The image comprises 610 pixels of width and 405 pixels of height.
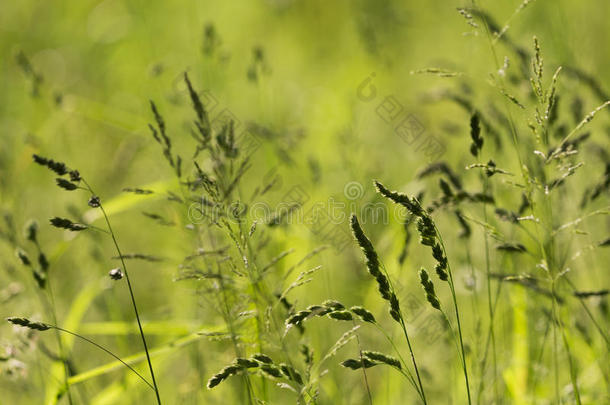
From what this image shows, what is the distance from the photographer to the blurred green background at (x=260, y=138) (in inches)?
93.0

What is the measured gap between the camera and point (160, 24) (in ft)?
20.2

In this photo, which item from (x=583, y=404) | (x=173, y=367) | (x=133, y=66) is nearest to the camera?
(x=583, y=404)

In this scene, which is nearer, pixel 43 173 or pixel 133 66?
pixel 43 173

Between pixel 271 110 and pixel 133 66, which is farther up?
pixel 133 66

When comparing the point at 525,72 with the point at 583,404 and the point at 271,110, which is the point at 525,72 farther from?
the point at 271,110

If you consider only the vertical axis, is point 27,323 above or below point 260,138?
below

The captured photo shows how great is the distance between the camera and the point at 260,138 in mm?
3268

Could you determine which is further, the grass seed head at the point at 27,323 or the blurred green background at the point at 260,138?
the blurred green background at the point at 260,138

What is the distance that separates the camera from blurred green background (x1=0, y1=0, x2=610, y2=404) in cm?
236

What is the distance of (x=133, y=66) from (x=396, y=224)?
3.87m

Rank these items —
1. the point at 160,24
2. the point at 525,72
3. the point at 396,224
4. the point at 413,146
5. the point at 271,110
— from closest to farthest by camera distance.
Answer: the point at 525,72 → the point at 396,224 → the point at 413,146 → the point at 271,110 → the point at 160,24

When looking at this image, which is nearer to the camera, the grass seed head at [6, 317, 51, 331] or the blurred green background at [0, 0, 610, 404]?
the grass seed head at [6, 317, 51, 331]

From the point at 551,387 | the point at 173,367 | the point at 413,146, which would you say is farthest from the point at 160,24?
the point at 551,387

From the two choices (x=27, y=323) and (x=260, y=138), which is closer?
(x=27, y=323)
